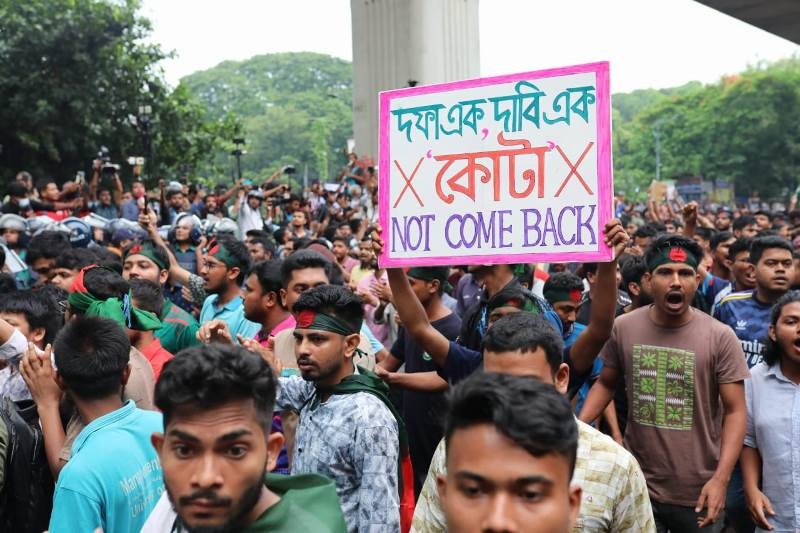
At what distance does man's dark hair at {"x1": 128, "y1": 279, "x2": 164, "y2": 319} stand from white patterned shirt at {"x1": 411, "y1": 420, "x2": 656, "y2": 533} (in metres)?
2.70

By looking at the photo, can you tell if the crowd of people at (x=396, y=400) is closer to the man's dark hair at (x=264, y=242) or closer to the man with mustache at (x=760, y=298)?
the man with mustache at (x=760, y=298)

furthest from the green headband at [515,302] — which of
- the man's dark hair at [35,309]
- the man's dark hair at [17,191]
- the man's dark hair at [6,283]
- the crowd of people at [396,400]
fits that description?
the man's dark hair at [17,191]

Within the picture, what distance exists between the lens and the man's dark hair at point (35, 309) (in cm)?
447

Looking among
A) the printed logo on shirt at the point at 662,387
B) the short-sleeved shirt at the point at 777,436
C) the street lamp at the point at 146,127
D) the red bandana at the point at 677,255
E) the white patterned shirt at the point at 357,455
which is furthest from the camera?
the street lamp at the point at 146,127

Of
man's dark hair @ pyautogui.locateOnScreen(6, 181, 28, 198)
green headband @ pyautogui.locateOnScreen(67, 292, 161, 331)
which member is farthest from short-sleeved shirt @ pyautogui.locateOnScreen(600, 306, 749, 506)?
man's dark hair @ pyautogui.locateOnScreen(6, 181, 28, 198)

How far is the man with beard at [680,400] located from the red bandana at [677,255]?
26 millimetres

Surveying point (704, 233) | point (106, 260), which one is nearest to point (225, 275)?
point (106, 260)

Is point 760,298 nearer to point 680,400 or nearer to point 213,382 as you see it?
point 680,400

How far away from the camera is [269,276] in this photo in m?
5.25

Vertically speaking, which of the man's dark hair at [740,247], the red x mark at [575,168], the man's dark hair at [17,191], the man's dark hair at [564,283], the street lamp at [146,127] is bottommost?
the man's dark hair at [564,283]

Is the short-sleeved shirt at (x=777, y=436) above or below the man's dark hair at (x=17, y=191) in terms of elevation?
below

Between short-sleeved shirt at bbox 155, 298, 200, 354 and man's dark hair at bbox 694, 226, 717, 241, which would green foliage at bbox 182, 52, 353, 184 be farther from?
short-sleeved shirt at bbox 155, 298, 200, 354

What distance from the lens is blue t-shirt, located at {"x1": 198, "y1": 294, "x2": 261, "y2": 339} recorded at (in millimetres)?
5828

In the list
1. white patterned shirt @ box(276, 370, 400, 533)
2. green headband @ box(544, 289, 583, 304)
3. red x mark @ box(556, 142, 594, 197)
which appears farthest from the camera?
green headband @ box(544, 289, 583, 304)
